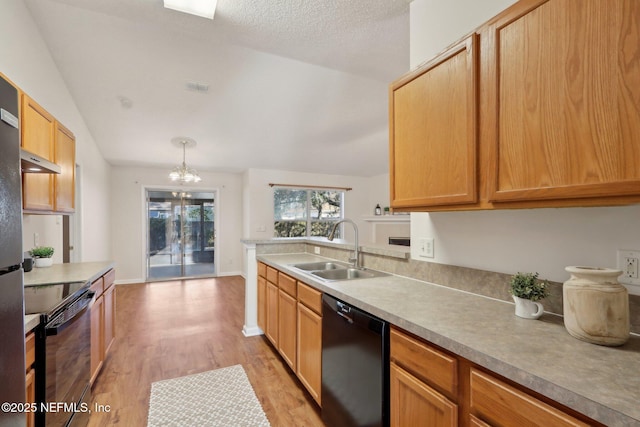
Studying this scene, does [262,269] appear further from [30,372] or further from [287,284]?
[30,372]

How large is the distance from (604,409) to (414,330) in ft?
1.78

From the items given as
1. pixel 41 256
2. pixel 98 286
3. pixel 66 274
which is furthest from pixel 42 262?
pixel 98 286

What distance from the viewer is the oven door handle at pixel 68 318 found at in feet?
4.32

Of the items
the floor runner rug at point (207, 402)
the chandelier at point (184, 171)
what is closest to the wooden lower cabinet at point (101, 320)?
the floor runner rug at point (207, 402)

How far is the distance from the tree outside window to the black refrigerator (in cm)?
526

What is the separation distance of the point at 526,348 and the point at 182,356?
278 centimetres

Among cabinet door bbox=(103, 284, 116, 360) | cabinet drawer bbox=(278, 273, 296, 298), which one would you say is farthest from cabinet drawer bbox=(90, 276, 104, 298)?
cabinet drawer bbox=(278, 273, 296, 298)

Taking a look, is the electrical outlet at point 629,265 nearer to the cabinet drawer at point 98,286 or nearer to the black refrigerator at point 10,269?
the black refrigerator at point 10,269

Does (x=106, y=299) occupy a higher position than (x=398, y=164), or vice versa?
(x=398, y=164)

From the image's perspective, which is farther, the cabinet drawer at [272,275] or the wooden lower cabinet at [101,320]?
the cabinet drawer at [272,275]

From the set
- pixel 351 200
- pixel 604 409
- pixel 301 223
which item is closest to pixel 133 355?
pixel 604 409

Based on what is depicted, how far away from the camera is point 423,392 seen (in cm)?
106

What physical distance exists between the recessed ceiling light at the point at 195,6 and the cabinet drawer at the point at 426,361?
2222 millimetres

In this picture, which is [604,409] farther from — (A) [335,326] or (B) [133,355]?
(B) [133,355]
